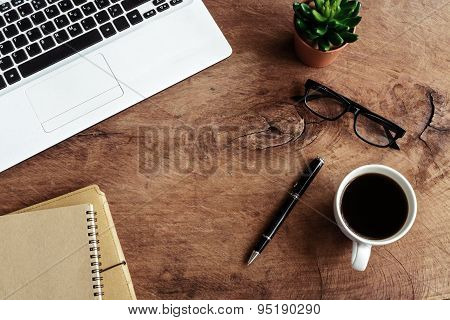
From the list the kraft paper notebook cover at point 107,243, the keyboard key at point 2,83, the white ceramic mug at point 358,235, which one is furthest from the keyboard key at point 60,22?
the white ceramic mug at point 358,235

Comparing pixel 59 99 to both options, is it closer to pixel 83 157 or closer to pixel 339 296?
pixel 83 157

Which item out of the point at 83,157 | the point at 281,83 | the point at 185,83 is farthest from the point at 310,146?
the point at 83,157

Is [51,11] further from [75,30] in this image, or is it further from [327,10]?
[327,10]

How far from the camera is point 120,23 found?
775mm

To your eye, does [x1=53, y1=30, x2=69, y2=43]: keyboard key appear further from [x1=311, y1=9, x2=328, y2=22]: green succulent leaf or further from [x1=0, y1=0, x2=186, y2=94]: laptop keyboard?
[x1=311, y1=9, x2=328, y2=22]: green succulent leaf

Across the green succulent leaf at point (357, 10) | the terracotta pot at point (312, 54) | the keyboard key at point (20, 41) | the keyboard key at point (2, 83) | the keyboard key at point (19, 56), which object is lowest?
the terracotta pot at point (312, 54)

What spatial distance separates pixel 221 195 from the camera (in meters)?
0.78

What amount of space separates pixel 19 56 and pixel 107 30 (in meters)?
0.13

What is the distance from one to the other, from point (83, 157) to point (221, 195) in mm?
209

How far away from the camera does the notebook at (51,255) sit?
0.73m

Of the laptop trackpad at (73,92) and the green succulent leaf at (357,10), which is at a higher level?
the green succulent leaf at (357,10)

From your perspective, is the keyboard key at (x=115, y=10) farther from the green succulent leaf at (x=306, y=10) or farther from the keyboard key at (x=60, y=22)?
the green succulent leaf at (x=306, y=10)

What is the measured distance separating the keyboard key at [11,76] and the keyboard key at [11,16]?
0.24ft

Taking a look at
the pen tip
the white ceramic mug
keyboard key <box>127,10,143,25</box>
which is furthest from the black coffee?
keyboard key <box>127,10,143,25</box>
